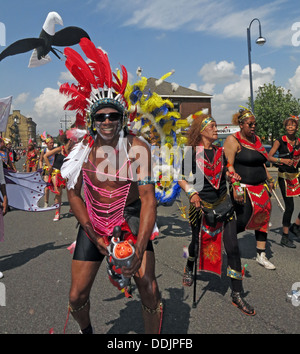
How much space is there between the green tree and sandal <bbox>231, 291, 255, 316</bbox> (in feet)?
100

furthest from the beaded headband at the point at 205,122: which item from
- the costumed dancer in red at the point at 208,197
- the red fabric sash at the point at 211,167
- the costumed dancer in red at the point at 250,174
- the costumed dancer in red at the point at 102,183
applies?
the costumed dancer in red at the point at 102,183

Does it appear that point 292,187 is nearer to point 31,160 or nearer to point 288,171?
point 288,171

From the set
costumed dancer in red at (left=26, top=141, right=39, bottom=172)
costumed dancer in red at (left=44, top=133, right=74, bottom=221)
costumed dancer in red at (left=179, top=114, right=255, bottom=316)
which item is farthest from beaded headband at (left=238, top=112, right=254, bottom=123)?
costumed dancer in red at (left=26, top=141, right=39, bottom=172)

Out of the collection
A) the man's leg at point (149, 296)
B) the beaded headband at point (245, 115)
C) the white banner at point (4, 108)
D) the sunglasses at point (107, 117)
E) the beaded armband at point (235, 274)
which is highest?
the white banner at point (4, 108)

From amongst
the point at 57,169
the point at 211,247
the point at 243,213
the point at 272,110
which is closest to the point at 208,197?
the point at 211,247

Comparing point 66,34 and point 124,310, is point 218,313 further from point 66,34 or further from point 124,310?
point 66,34

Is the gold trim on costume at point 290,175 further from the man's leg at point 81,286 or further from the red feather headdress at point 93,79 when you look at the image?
the man's leg at point 81,286

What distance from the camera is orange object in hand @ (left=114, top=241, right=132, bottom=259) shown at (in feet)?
6.73

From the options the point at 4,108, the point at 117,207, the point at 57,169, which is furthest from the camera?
the point at 57,169

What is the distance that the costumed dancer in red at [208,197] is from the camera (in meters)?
3.51

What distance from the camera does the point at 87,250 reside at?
8.00ft

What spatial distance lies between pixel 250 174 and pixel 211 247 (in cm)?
126

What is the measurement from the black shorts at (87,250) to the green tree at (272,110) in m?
31.7

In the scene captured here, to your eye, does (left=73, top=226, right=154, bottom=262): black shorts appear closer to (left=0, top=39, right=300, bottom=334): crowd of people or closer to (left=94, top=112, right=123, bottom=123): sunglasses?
(left=0, top=39, right=300, bottom=334): crowd of people
